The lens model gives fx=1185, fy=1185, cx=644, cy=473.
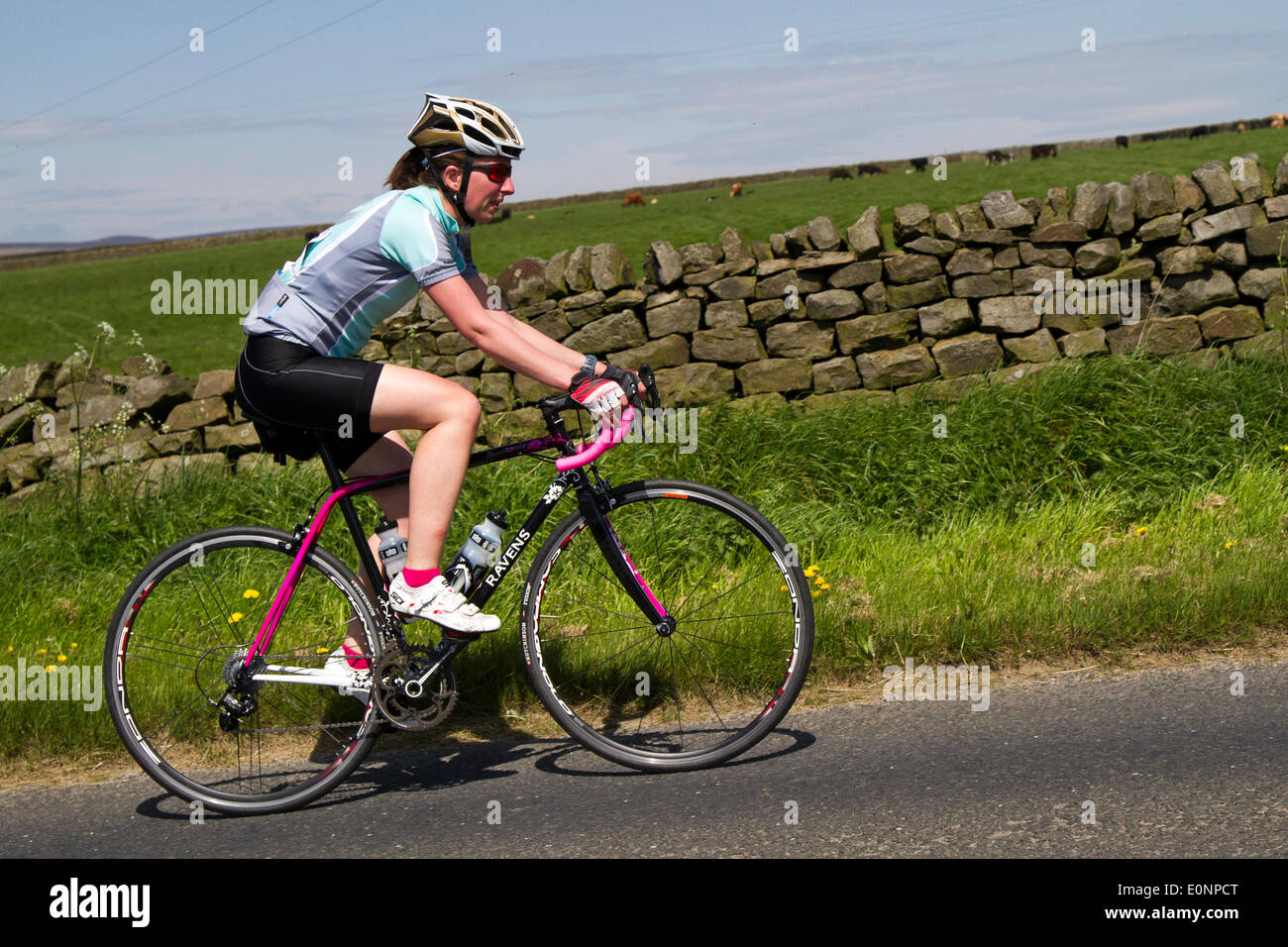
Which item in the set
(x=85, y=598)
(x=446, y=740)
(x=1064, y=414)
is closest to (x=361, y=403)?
(x=446, y=740)

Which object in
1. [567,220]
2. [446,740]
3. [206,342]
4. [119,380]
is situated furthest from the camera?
[567,220]

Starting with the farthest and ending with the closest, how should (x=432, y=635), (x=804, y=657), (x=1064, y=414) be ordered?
1. (x=1064, y=414)
2. (x=432, y=635)
3. (x=804, y=657)

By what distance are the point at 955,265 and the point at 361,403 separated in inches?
265

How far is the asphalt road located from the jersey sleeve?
5.63ft

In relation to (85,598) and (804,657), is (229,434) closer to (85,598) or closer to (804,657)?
(85,598)

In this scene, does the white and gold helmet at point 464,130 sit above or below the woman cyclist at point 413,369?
above

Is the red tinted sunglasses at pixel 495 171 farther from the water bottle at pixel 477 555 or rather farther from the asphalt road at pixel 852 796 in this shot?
the asphalt road at pixel 852 796

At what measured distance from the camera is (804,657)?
408 cm

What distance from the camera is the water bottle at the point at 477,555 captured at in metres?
4.06

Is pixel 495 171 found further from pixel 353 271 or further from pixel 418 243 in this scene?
pixel 353 271

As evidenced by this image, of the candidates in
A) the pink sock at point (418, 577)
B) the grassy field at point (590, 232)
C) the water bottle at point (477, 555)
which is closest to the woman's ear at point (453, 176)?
the water bottle at point (477, 555)

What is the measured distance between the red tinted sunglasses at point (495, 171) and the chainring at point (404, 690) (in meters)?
1.61

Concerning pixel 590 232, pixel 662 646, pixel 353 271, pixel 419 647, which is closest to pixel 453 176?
pixel 353 271

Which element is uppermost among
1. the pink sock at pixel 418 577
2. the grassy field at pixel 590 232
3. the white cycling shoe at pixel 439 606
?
the grassy field at pixel 590 232
